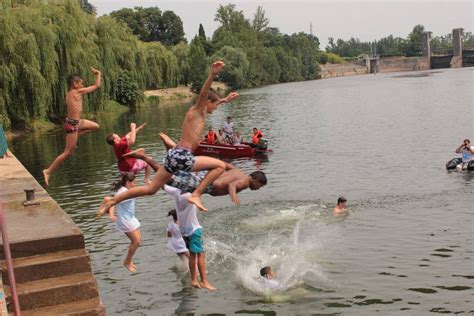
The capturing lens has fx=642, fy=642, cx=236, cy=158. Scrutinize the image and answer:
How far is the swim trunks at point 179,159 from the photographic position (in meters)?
9.33

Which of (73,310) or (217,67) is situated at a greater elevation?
(217,67)

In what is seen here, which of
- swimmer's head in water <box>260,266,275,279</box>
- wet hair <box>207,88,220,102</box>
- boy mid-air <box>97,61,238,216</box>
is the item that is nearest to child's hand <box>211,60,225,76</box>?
boy mid-air <box>97,61,238,216</box>

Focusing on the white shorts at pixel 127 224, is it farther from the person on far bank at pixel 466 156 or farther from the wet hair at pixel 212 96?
the person on far bank at pixel 466 156

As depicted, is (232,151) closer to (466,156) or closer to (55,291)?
(466,156)

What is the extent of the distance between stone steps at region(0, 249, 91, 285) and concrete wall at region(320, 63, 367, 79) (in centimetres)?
16051

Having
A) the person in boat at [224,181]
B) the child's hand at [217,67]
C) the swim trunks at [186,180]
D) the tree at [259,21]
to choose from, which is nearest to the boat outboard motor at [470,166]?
the person in boat at [224,181]

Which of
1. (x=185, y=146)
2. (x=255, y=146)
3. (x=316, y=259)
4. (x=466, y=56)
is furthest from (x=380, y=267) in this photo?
(x=466, y=56)

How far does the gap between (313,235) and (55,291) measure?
9903 millimetres

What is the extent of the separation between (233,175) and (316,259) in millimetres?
6159

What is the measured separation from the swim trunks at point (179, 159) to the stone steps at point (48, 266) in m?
1.98

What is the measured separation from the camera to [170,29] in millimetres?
140250

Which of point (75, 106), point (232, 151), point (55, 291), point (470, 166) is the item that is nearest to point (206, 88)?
point (55, 291)

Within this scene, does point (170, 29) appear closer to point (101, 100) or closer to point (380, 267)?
point (101, 100)

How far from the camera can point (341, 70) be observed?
601 feet
